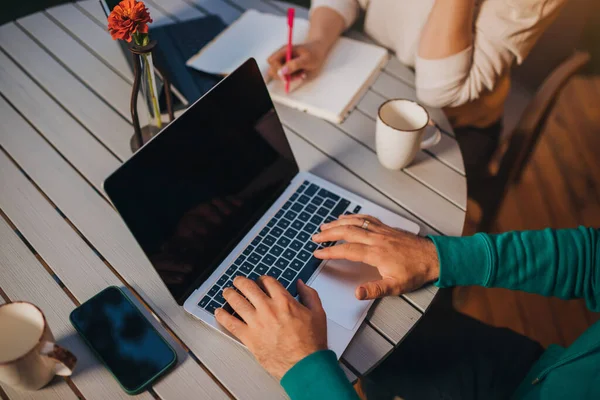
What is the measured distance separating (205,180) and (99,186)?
0.27 m

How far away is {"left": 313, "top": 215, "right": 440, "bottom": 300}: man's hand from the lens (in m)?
0.80

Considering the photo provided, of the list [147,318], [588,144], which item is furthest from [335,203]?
[588,144]

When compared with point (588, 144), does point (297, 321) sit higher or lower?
higher

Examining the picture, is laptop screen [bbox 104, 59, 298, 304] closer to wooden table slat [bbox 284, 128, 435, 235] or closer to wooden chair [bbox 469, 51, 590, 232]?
wooden table slat [bbox 284, 128, 435, 235]

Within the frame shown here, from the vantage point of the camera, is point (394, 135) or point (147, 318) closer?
point (147, 318)

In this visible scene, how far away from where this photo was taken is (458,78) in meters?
1.10

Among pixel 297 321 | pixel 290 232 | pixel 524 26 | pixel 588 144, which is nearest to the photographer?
pixel 297 321

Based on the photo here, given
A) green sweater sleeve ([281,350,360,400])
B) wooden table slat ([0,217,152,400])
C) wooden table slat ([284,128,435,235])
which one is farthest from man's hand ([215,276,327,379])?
wooden table slat ([284,128,435,235])

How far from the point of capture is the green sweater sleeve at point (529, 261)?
0.84m

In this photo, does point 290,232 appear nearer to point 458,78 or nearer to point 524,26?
point 458,78

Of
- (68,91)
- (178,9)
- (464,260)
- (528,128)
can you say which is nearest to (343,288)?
(464,260)

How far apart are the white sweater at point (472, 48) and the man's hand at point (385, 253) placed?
1.42 ft

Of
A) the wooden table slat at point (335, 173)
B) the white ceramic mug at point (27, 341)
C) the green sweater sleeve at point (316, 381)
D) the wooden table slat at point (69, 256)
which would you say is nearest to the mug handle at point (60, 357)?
the white ceramic mug at point (27, 341)

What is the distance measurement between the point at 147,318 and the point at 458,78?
0.85 meters
